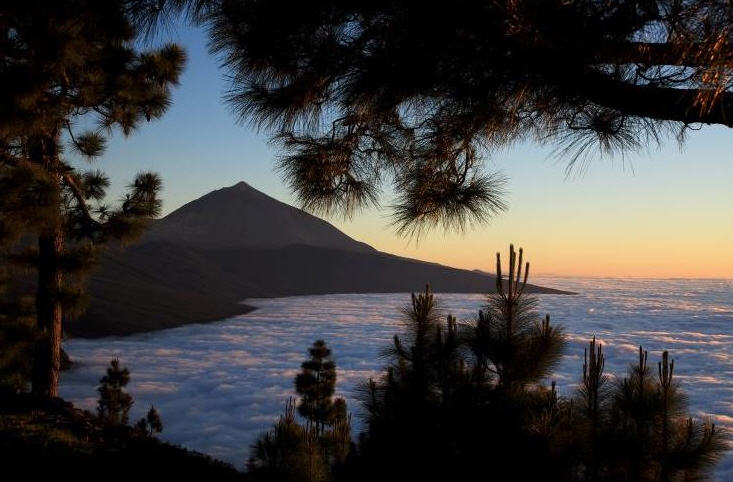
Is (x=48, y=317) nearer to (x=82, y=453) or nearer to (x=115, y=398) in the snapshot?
(x=115, y=398)

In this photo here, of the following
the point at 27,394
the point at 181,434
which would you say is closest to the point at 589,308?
the point at 181,434

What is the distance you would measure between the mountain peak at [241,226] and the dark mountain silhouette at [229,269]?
20cm

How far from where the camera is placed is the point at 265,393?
94.2ft

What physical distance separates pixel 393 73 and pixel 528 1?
101cm

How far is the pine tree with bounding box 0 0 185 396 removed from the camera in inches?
299

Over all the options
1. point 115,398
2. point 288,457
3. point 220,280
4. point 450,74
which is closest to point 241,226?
point 220,280

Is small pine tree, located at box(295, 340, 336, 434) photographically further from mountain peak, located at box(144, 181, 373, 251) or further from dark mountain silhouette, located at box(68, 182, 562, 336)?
mountain peak, located at box(144, 181, 373, 251)

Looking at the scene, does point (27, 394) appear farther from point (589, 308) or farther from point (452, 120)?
point (589, 308)

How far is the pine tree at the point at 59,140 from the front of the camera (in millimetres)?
7594

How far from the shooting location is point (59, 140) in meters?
10.1

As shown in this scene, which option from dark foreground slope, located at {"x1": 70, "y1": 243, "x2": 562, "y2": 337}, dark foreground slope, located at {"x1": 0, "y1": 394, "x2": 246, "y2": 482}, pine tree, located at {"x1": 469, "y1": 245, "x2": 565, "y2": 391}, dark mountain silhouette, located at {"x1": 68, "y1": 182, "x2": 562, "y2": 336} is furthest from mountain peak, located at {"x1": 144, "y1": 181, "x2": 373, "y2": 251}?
pine tree, located at {"x1": 469, "y1": 245, "x2": 565, "y2": 391}

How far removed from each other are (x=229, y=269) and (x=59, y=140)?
82.0 metres

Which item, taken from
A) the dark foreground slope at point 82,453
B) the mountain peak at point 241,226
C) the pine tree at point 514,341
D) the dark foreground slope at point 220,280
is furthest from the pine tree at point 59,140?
the mountain peak at point 241,226

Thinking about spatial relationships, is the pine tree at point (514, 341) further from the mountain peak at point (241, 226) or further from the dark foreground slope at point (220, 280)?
the mountain peak at point (241, 226)
